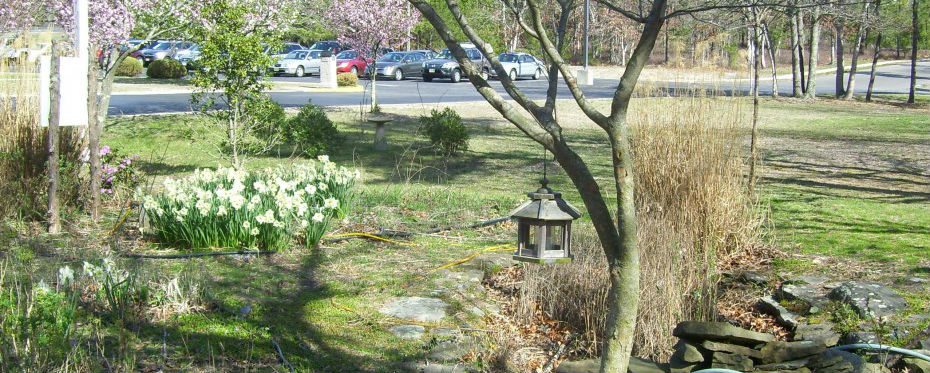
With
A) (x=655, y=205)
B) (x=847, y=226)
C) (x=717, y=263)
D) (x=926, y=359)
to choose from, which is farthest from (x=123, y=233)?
(x=847, y=226)

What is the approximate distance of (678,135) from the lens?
666cm

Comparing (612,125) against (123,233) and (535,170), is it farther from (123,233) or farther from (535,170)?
(535,170)

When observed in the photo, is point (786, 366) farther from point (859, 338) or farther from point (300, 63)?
point (300, 63)

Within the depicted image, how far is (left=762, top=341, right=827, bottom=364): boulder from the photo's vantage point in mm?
4410

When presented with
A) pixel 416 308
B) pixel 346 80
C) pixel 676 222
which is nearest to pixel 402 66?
pixel 346 80

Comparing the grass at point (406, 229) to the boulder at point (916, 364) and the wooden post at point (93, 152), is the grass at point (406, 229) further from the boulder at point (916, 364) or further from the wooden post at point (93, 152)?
the boulder at point (916, 364)

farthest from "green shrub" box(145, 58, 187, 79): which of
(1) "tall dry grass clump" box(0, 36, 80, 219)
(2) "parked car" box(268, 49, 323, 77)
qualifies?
(1) "tall dry grass clump" box(0, 36, 80, 219)

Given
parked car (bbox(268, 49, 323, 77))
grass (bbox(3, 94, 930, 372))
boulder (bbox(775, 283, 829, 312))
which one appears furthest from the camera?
parked car (bbox(268, 49, 323, 77))

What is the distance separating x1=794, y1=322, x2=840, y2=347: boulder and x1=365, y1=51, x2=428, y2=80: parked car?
2921 cm

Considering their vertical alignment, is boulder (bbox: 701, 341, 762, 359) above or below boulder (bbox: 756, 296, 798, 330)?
above

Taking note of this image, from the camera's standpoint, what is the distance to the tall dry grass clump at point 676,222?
548 cm

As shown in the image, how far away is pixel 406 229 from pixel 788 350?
389 centimetres

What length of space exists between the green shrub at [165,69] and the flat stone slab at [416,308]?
27521 mm

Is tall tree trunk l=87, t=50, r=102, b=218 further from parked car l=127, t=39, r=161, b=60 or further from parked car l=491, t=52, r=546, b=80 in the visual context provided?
parked car l=491, t=52, r=546, b=80
